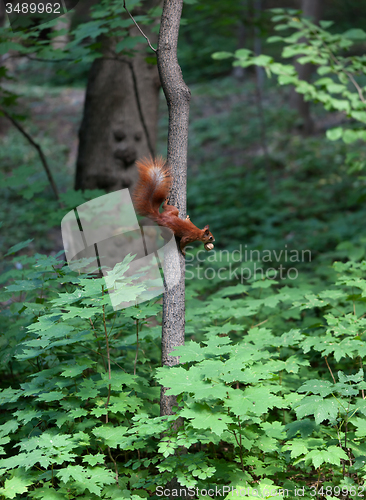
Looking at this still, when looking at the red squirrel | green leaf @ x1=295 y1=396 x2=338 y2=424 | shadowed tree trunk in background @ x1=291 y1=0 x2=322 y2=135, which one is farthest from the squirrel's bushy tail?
shadowed tree trunk in background @ x1=291 y1=0 x2=322 y2=135

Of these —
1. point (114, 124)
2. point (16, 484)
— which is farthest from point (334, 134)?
point (16, 484)

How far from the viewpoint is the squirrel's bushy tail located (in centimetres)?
174

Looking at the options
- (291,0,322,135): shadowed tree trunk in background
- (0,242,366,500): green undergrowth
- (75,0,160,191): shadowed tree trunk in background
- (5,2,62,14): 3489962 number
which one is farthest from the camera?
(291,0,322,135): shadowed tree trunk in background

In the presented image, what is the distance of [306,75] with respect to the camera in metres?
9.52

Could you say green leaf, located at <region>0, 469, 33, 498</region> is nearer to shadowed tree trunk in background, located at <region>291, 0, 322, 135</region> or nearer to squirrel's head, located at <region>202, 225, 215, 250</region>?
squirrel's head, located at <region>202, 225, 215, 250</region>

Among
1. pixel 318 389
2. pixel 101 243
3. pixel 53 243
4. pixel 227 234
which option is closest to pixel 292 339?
pixel 318 389

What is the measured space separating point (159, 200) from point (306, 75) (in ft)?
30.8

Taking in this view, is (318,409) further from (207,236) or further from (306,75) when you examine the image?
(306,75)

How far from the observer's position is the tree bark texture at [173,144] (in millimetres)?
1797

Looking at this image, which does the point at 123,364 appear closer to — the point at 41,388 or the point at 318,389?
the point at 41,388

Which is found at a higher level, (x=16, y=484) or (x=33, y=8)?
(x=33, y=8)

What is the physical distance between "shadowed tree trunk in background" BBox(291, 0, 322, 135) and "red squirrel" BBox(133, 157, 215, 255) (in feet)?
29.9

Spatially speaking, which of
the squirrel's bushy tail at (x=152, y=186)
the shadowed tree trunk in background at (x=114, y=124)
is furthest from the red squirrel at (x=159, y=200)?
the shadowed tree trunk in background at (x=114, y=124)

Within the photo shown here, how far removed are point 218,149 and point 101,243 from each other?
7.56m
